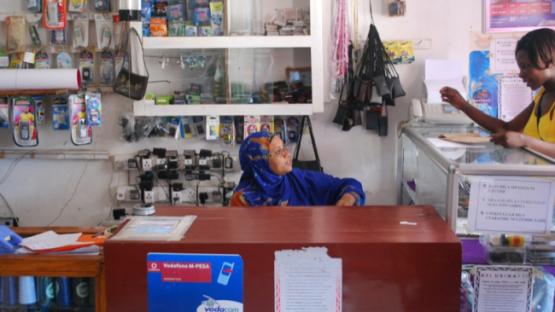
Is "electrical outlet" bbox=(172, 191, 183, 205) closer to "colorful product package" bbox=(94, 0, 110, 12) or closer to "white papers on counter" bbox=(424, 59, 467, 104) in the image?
"colorful product package" bbox=(94, 0, 110, 12)

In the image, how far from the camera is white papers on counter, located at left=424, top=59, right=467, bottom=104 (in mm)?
3562

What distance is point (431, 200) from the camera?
1832 millimetres

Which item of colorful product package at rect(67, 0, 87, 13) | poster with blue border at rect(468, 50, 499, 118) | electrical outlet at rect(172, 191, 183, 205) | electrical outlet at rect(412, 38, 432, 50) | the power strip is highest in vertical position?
colorful product package at rect(67, 0, 87, 13)

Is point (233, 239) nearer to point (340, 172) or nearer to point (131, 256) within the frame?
point (131, 256)

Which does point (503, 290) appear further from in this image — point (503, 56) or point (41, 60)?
point (41, 60)

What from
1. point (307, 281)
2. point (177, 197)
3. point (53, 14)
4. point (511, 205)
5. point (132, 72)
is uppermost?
point (53, 14)

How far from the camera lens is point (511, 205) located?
4.45 feet

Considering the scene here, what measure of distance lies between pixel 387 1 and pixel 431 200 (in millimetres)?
2084

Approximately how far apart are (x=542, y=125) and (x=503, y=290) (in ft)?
3.73

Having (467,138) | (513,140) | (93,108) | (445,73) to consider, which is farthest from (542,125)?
(93,108)

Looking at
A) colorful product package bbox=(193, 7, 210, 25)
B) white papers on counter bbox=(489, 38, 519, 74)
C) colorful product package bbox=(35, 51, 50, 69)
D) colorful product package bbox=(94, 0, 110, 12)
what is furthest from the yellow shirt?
colorful product package bbox=(35, 51, 50, 69)

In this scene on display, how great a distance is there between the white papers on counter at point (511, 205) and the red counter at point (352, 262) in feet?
0.52

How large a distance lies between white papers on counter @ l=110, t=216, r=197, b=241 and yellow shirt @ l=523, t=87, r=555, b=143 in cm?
148

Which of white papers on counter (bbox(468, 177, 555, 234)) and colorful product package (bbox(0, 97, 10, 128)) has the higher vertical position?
colorful product package (bbox(0, 97, 10, 128))
